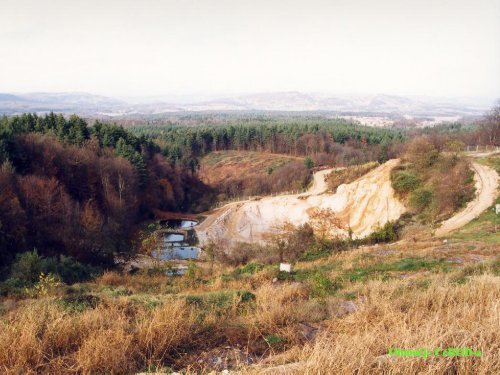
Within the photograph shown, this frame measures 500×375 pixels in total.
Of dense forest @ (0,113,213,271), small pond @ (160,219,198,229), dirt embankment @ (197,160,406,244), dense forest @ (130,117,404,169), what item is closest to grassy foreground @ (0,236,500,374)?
dense forest @ (0,113,213,271)

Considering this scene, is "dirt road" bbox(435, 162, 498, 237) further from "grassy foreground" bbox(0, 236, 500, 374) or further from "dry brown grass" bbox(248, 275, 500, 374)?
"dry brown grass" bbox(248, 275, 500, 374)

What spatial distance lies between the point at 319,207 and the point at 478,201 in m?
18.5

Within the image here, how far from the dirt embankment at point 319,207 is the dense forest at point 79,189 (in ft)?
31.3

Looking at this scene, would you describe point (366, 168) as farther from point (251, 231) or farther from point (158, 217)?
point (158, 217)

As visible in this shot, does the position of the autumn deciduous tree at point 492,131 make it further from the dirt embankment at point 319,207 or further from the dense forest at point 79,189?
the dense forest at point 79,189

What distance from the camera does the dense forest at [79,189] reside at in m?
26.9

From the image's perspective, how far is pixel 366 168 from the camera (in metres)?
49.4

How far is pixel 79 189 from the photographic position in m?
40.1

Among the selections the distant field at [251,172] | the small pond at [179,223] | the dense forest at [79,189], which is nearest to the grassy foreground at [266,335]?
the dense forest at [79,189]

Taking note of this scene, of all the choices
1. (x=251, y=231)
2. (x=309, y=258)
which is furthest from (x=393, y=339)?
(x=251, y=231)

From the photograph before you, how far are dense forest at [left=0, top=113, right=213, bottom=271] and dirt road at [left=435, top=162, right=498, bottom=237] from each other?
21547 mm

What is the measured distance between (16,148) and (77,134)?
45.5 ft

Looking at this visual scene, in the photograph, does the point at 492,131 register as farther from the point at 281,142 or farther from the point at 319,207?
the point at 281,142

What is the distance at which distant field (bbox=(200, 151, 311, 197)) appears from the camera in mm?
64625
